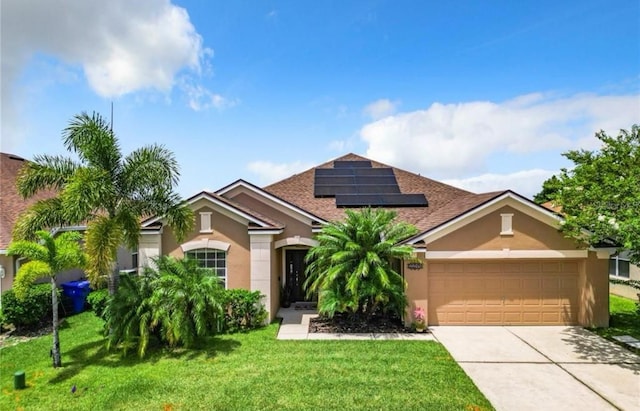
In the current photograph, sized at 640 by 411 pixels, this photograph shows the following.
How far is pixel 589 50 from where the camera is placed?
12.6 meters

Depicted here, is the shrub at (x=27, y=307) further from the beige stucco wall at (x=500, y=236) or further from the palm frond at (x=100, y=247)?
the beige stucco wall at (x=500, y=236)

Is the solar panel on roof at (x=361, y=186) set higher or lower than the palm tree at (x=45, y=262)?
higher

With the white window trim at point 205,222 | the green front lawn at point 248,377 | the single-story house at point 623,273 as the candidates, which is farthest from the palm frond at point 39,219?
the single-story house at point 623,273

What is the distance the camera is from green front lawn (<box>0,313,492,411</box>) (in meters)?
6.80

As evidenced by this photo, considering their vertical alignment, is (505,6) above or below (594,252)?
above

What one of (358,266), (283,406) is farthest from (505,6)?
(283,406)

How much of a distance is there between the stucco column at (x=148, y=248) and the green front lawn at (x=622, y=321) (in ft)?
48.7

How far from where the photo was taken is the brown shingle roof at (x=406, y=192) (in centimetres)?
1412

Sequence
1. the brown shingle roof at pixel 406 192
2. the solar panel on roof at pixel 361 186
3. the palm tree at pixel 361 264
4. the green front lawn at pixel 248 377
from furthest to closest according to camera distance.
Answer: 1. the solar panel on roof at pixel 361 186
2. the brown shingle roof at pixel 406 192
3. the palm tree at pixel 361 264
4. the green front lawn at pixel 248 377

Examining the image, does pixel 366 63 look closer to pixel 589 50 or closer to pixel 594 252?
pixel 589 50

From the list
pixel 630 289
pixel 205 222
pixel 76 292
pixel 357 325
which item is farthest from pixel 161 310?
pixel 630 289

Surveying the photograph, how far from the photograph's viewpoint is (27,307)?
36.9 ft

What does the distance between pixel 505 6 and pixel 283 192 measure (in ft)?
38.2

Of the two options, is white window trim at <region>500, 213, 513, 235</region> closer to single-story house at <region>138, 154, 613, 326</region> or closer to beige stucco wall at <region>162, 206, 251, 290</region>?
single-story house at <region>138, 154, 613, 326</region>
